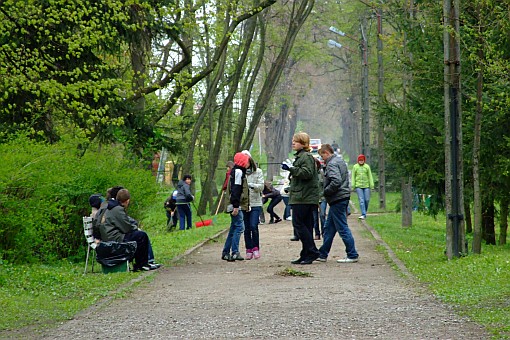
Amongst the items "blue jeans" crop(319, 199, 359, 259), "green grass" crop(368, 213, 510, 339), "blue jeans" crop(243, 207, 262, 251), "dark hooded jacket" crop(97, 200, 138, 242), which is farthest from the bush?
"green grass" crop(368, 213, 510, 339)

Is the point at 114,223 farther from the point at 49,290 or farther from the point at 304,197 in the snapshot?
the point at 304,197

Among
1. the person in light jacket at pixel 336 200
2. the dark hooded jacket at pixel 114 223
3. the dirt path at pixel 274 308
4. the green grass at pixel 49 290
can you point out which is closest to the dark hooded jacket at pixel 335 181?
the person in light jacket at pixel 336 200

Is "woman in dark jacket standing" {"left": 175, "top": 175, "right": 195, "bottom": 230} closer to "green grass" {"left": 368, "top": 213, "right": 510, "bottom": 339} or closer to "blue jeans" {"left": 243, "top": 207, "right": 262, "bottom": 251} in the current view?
"green grass" {"left": 368, "top": 213, "right": 510, "bottom": 339}

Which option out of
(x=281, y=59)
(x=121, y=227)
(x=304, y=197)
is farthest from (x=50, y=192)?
(x=281, y=59)

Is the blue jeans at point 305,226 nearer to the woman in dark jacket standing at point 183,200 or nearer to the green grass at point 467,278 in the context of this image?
the green grass at point 467,278

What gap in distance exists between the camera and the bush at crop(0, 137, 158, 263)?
49.0 feet

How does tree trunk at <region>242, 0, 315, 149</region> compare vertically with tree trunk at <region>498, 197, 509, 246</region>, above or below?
above

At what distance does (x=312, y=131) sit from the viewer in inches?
5133

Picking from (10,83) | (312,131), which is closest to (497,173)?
(10,83)

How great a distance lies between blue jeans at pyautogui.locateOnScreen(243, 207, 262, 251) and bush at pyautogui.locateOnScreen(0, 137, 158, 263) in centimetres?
248

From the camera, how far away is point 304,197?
15.9m

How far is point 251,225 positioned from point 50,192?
3.55 metres

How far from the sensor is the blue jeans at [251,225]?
680 inches

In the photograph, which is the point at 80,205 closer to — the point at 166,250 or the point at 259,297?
the point at 166,250
